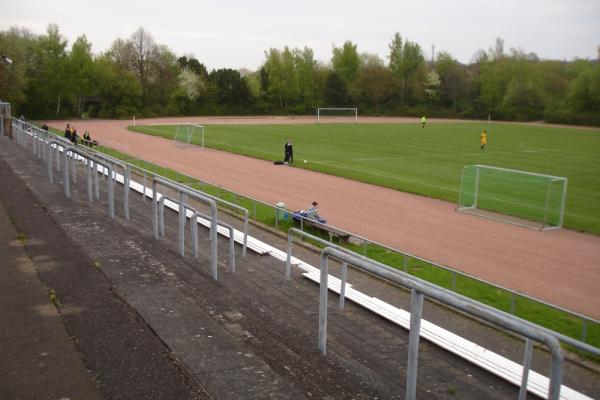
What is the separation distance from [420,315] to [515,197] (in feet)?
63.2

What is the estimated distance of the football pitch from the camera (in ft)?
80.1

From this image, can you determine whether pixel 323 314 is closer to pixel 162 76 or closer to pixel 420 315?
pixel 420 315

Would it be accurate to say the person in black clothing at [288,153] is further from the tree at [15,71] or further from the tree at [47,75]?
the tree at [47,75]

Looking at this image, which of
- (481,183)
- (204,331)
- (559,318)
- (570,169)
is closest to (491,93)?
(570,169)

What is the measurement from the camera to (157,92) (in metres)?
85.3

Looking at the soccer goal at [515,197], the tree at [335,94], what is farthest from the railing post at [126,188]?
the tree at [335,94]

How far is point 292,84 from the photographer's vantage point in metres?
97.1

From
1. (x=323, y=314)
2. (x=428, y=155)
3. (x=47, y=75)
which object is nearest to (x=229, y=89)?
(x=47, y=75)

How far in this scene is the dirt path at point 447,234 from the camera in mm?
12625

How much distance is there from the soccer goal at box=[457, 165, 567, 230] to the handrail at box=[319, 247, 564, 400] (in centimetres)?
1414

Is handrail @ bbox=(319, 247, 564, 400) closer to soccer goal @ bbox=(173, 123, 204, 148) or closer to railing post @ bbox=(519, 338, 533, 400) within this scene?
railing post @ bbox=(519, 338, 533, 400)

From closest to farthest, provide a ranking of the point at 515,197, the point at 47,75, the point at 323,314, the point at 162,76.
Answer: the point at 323,314, the point at 515,197, the point at 47,75, the point at 162,76

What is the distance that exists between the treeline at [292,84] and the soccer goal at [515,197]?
51424mm

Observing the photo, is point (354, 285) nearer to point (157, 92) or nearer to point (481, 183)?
point (481, 183)
